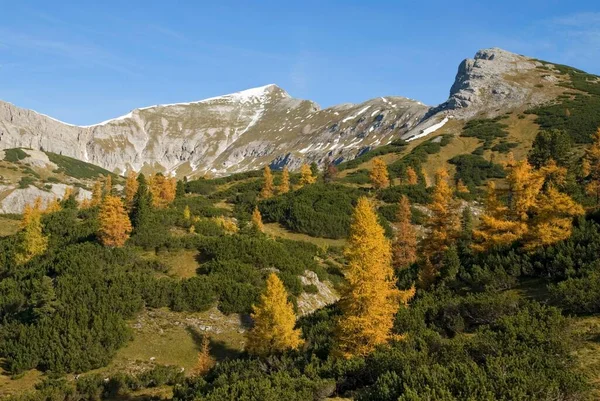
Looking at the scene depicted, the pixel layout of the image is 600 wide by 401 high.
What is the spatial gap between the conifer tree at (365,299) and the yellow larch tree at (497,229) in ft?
36.6

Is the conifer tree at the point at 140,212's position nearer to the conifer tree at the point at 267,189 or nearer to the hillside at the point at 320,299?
the hillside at the point at 320,299

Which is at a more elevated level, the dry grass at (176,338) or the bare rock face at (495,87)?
the bare rock face at (495,87)

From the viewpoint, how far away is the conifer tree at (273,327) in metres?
23.0

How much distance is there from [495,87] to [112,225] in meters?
118

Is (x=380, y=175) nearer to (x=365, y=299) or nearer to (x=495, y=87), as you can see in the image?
(x=365, y=299)

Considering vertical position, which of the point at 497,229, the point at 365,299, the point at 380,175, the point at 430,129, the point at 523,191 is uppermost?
the point at 430,129

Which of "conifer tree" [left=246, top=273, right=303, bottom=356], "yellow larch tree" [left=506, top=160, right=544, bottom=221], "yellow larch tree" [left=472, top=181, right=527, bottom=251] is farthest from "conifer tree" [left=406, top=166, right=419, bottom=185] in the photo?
"conifer tree" [left=246, top=273, right=303, bottom=356]

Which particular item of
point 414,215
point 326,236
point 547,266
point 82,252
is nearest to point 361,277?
point 547,266

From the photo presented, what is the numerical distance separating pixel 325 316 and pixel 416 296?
5.53 metres

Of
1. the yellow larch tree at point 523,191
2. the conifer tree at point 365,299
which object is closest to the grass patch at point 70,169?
the yellow larch tree at point 523,191

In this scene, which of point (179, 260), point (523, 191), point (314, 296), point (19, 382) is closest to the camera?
point (19, 382)

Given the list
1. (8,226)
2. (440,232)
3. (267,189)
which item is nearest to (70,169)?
(8,226)

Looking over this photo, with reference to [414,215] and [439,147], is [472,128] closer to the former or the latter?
[439,147]

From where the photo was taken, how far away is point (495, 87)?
405 ft
